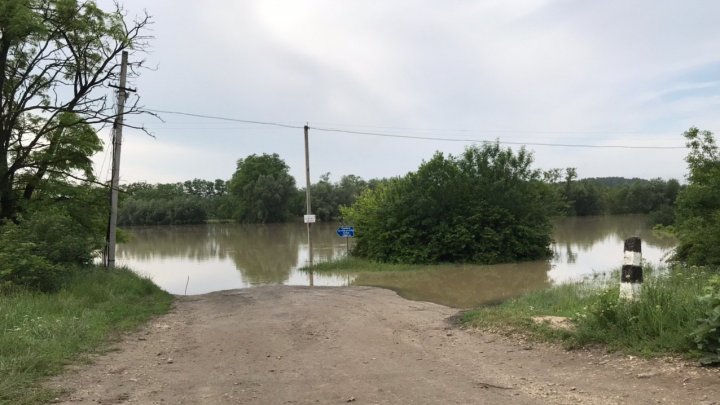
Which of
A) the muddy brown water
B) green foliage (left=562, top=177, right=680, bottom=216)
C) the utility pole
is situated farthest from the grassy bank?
green foliage (left=562, top=177, right=680, bottom=216)

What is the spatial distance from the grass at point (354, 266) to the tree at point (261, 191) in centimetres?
6270

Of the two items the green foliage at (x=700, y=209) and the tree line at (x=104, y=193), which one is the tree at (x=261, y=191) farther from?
the green foliage at (x=700, y=209)

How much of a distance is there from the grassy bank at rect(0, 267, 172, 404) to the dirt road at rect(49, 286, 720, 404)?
0.33m

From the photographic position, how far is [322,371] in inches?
215

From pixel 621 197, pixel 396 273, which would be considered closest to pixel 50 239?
pixel 396 273

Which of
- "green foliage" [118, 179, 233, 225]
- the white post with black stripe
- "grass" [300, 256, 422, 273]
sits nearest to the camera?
the white post with black stripe

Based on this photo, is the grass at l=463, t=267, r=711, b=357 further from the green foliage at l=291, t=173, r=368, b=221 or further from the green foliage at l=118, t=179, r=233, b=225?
the green foliage at l=118, t=179, r=233, b=225

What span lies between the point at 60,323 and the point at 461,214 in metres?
24.2

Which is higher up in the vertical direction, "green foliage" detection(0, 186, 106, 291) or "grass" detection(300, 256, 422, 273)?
"green foliage" detection(0, 186, 106, 291)

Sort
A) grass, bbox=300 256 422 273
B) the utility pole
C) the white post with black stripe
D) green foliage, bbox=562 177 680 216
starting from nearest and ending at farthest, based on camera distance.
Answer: the white post with black stripe → the utility pole → grass, bbox=300 256 422 273 → green foliage, bbox=562 177 680 216

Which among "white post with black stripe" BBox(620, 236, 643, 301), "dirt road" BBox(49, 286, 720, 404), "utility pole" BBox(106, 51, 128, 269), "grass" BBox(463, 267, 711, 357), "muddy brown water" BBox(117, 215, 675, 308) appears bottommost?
"muddy brown water" BBox(117, 215, 675, 308)

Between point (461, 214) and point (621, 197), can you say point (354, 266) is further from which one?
point (621, 197)

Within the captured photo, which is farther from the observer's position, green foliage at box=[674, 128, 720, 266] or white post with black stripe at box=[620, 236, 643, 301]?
green foliage at box=[674, 128, 720, 266]

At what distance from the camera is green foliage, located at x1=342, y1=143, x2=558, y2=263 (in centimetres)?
2869
